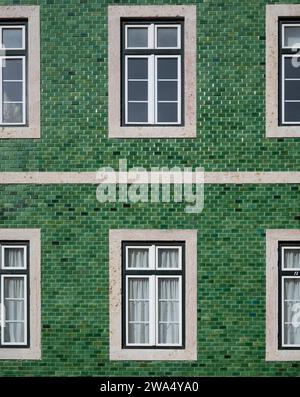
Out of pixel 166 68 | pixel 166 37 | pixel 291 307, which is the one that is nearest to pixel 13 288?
pixel 166 68

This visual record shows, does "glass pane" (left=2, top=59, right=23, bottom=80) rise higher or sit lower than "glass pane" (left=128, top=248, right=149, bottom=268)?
higher

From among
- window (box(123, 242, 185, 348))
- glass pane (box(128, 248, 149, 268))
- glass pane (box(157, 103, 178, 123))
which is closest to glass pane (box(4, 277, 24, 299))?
window (box(123, 242, 185, 348))

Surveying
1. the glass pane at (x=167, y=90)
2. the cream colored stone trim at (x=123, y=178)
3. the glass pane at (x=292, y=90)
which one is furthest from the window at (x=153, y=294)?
the glass pane at (x=292, y=90)

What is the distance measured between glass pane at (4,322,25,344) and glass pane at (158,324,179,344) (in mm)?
1979

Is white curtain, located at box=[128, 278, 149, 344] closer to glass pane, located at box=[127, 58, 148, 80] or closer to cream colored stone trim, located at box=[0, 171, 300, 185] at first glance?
cream colored stone trim, located at box=[0, 171, 300, 185]

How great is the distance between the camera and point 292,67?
7.94 metres

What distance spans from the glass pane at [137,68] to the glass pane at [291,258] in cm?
322

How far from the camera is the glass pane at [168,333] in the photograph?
309 inches

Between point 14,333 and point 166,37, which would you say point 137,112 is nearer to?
point 166,37

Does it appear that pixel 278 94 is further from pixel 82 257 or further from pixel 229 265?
pixel 82 257

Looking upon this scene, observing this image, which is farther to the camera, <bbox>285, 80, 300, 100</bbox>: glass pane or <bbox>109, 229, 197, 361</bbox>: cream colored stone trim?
<bbox>285, 80, 300, 100</bbox>: glass pane

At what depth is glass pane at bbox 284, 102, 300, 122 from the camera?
26.0 feet

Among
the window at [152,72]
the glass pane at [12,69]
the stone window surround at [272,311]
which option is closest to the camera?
the stone window surround at [272,311]

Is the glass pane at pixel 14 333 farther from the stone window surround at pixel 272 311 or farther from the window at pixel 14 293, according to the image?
the stone window surround at pixel 272 311
